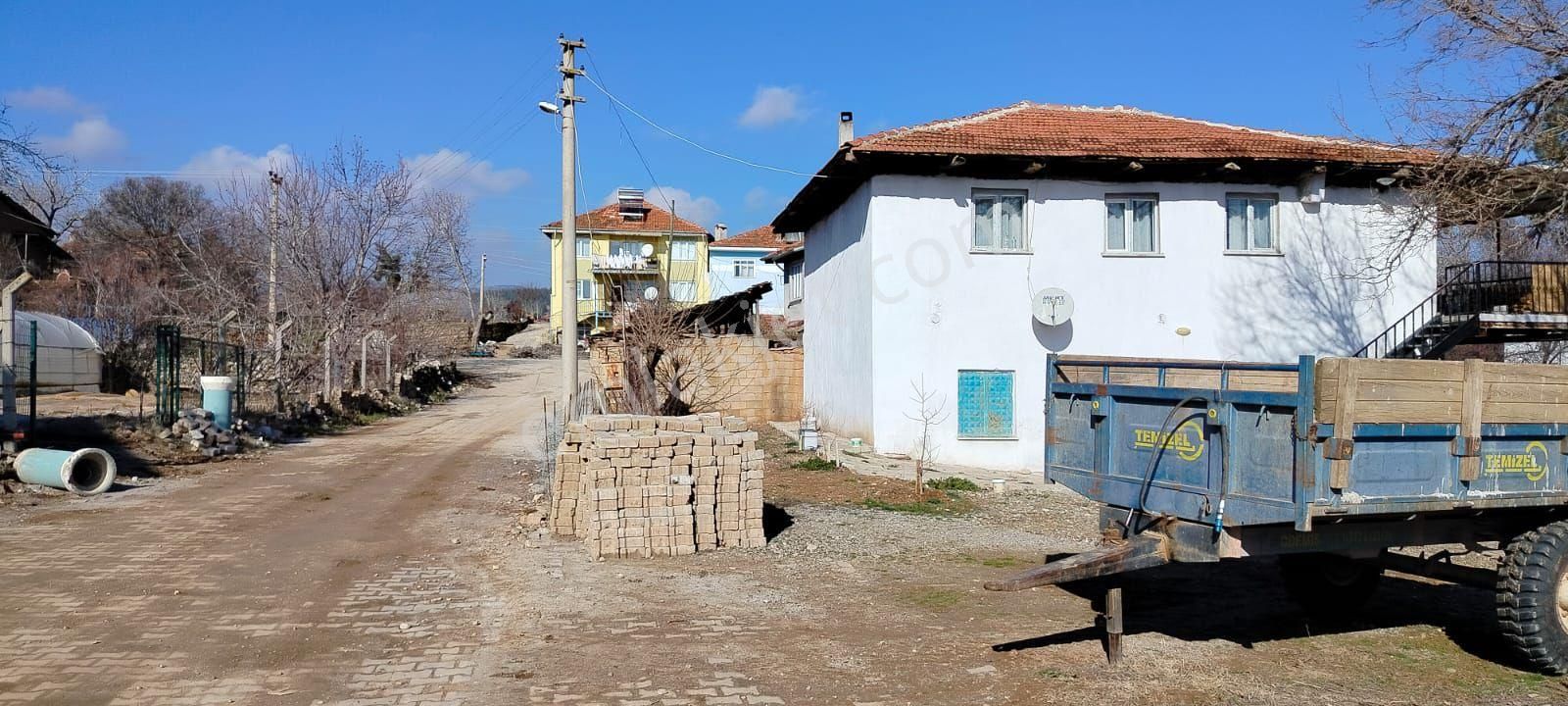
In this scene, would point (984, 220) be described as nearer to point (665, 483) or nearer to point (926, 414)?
point (926, 414)

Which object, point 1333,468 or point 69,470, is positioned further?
point 69,470

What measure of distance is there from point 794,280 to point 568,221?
16.8 meters

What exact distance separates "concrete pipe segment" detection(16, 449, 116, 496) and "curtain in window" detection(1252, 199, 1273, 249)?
1879cm

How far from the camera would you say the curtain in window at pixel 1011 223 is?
19.0 m

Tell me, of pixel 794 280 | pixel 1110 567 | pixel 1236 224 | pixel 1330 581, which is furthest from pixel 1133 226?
pixel 794 280

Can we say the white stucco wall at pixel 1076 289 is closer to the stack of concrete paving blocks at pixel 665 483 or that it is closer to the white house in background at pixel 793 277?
the stack of concrete paving blocks at pixel 665 483

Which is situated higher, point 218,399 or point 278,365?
point 278,365

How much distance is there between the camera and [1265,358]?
19.6 meters

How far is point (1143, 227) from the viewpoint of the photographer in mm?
19422

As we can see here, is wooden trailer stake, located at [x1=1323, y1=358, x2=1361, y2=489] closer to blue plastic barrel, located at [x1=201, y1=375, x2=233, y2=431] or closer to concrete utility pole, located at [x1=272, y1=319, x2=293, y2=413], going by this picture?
blue plastic barrel, located at [x1=201, y1=375, x2=233, y2=431]

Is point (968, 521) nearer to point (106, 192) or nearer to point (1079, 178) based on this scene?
point (1079, 178)

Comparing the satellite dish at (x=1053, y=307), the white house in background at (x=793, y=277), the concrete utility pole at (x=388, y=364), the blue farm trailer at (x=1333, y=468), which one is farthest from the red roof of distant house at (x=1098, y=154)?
the concrete utility pole at (x=388, y=364)

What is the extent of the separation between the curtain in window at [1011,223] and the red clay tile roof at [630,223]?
38.6 m

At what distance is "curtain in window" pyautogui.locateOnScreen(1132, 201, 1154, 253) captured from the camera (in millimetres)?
19375
